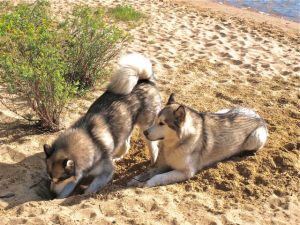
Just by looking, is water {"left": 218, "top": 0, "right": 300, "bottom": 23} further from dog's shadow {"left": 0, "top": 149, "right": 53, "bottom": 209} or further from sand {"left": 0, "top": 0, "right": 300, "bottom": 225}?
dog's shadow {"left": 0, "top": 149, "right": 53, "bottom": 209}

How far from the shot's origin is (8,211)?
14.7 ft

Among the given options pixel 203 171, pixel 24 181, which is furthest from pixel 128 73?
pixel 24 181

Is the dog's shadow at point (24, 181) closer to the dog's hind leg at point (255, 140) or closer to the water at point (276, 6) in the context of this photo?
the dog's hind leg at point (255, 140)

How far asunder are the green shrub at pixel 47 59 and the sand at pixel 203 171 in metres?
0.37

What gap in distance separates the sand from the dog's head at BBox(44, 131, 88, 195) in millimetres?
210

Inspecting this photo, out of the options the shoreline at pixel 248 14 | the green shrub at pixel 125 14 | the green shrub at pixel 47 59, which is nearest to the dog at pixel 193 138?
the green shrub at pixel 47 59

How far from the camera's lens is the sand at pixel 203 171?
4.54 metres

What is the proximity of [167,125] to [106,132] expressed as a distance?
A: 0.72 meters

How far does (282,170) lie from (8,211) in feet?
10.6

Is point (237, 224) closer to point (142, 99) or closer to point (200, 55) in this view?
point (142, 99)

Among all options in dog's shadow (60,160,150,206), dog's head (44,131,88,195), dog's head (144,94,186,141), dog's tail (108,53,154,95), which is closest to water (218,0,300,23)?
dog's tail (108,53,154,95)

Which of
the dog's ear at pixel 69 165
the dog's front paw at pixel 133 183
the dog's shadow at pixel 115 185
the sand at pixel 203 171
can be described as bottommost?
the dog's shadow at pixel 115 185

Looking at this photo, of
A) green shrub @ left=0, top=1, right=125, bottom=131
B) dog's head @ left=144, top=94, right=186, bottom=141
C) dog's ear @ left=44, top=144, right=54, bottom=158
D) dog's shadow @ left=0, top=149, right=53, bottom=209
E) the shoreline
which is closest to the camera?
dog's ear @ left=44, top=144, right=54, bottom=158

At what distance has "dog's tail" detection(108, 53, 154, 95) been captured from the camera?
521 cm
